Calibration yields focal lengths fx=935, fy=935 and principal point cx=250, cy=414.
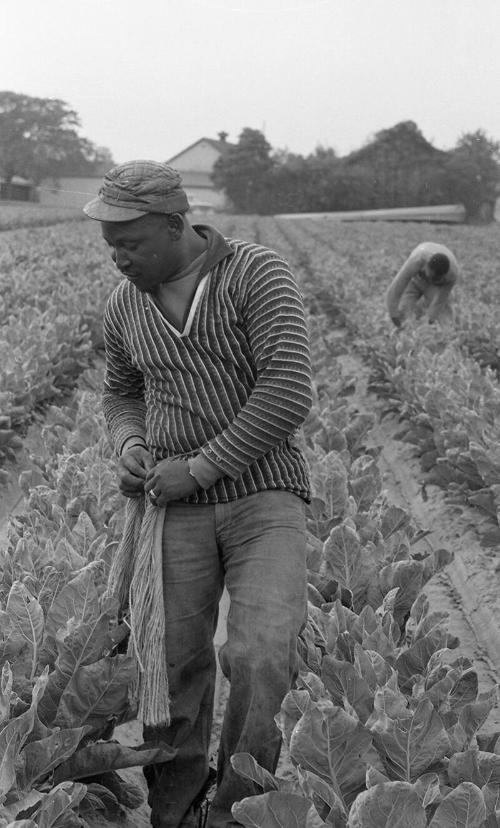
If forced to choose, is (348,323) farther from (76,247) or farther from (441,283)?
(76,247)

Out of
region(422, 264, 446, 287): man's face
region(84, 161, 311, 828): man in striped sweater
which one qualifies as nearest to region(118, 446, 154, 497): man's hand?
region(84, 161, 311, 828): man in striped sweater

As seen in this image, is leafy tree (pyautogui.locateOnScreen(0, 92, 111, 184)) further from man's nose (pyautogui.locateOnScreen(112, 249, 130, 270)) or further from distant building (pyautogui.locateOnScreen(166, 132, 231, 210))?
man's nose (pyautogui.locateOnScreen(112, 249, 130, 270))

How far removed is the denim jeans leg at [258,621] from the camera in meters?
2.25

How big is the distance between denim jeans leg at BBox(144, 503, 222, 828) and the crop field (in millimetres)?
93

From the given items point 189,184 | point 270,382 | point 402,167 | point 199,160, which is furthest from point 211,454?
point 199,160

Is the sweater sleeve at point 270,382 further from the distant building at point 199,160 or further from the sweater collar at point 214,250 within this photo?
the distant building at point 199,160

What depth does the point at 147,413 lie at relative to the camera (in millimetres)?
2641

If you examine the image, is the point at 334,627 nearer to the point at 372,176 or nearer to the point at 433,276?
the point at 433,276

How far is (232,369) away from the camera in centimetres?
240

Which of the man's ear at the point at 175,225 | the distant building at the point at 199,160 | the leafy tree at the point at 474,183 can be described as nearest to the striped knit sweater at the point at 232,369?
the man's ear at the point at 175,225

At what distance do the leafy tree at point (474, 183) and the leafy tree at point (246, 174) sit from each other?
13.7 meters

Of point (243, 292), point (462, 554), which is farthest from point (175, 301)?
point (462, 554)

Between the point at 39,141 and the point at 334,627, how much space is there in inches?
2614

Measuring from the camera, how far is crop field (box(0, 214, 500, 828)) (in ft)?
6.51
